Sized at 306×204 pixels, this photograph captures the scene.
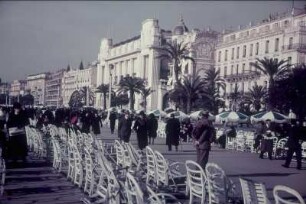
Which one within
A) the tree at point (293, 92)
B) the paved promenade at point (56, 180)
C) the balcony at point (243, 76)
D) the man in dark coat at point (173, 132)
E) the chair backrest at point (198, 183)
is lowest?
the paved promenade at point (56, 180)

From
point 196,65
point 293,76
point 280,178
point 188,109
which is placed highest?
point 196,65

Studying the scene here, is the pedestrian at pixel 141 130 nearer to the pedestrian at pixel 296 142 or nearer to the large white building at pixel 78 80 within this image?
the pedestrian at pixel 296 142

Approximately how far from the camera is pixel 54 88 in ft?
551

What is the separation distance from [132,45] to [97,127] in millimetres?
78298

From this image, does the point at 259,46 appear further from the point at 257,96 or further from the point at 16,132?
the point at 16,132

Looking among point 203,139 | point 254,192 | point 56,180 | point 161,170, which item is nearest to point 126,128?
point 203,139

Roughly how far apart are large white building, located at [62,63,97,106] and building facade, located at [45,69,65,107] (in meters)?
4.66

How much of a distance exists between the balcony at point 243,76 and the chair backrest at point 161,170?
49965mm

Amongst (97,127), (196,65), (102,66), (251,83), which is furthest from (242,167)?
(102,66)

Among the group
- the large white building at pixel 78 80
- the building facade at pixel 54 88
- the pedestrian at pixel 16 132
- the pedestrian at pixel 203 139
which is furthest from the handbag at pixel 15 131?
the building facade at pixel 54 88

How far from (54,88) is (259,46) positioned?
120 m

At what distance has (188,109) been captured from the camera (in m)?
43.4

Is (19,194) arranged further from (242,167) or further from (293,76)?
(293,76)

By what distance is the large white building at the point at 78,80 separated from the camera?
412 feet
